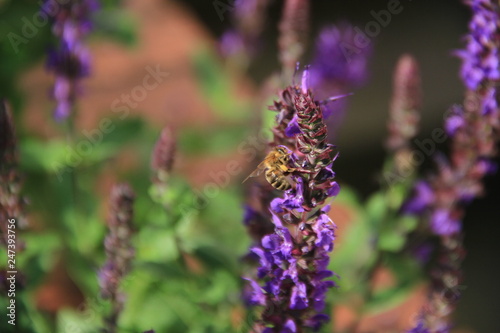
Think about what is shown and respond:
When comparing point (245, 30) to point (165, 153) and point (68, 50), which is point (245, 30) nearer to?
point (68, 50)

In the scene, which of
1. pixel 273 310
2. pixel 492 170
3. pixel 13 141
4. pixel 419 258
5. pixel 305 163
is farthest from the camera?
pixel 419 258

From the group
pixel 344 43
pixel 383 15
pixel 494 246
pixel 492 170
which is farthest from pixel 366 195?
pixel 492 170

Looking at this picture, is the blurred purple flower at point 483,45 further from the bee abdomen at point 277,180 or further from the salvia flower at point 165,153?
the salvia flower at point 165,153

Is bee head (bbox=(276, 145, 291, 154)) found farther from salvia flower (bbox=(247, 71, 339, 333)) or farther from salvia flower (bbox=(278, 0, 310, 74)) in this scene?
salvia flower (bbox=(278, 0, 310, 74))

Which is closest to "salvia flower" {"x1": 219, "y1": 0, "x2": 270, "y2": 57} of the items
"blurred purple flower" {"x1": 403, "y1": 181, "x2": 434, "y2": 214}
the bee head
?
"blurred purple flower" {"x1": 403, "y1": 181, "x2": 434, "y2": 214}

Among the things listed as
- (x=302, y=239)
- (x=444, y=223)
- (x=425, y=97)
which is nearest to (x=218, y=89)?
(x=425, y=97)

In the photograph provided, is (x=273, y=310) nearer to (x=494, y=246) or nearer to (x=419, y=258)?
(x=419, y=258)

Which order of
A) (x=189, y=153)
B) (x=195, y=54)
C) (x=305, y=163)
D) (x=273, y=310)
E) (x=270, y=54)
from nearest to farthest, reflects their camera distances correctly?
1. (x=305, y=163)
2. (x=273, y=310)
3. (x=189, y=153)
4. (x=195, y=54)
5. (x=270, y=54)
